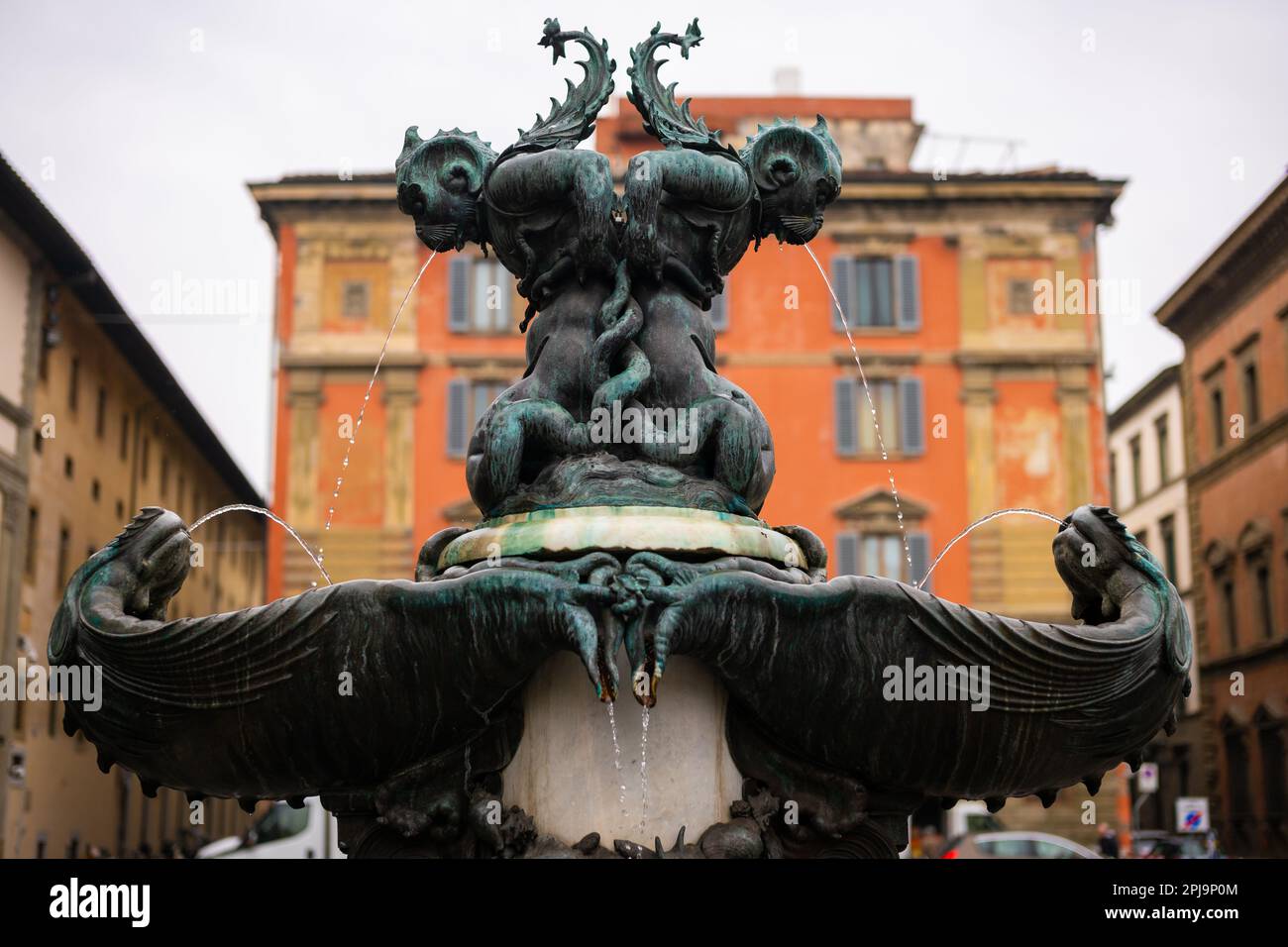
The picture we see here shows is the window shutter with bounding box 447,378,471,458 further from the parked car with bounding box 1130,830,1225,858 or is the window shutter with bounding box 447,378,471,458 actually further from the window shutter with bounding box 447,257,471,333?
the parked car with bounding box 1130,830,1225,858

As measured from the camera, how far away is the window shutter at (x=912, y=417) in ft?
128

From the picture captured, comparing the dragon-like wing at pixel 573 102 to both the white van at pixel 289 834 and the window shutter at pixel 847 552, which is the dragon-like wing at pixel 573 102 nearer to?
the white van at pixel 289 834

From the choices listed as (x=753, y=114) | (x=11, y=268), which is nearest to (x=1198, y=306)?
(x=753, y=114)

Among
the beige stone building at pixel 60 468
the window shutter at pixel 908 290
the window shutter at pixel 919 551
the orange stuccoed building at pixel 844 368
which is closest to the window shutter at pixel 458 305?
the orange stuccoed building at pixel 844 368

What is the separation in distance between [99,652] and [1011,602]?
34201 millimetres

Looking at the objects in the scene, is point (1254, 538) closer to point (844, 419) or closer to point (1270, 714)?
point (1270, 714)

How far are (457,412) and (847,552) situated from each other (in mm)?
9113

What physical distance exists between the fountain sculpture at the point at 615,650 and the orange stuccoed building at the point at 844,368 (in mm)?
32211

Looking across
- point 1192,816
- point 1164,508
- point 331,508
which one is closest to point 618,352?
point 1192,816

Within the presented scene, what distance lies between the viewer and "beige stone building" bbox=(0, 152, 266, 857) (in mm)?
30328

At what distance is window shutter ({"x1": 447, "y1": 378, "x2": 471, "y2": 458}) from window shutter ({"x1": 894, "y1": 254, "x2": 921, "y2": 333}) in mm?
9910

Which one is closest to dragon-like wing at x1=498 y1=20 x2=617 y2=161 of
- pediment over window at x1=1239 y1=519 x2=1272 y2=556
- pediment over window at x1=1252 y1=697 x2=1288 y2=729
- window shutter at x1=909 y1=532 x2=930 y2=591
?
window shutter at x1=909 y1=532 x2=930 y2=591

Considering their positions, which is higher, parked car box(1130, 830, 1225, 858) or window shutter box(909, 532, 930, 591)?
window shutter box(909, 532, 930, 591)

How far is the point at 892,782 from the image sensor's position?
17.5ft
